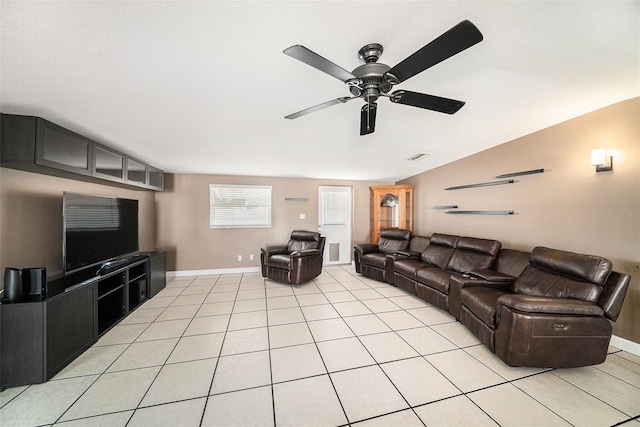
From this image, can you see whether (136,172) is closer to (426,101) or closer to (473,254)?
(426,101)

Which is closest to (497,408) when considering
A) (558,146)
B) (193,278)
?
(558,146)

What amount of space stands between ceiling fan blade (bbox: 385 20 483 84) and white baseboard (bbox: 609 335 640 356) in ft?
10.8

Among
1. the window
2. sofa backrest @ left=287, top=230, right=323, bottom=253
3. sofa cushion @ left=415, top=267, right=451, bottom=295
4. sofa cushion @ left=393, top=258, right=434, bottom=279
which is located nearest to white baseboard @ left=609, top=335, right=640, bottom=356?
sofa cushion @ left=415, top=267, right=451, bottom=295

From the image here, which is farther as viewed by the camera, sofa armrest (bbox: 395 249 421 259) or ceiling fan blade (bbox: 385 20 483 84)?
sofa armrest (bbox: 395 249 421 259)

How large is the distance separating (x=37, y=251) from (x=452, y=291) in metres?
4.59

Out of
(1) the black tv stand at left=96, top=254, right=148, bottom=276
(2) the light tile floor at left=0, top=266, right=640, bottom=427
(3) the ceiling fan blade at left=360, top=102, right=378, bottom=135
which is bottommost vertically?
(2) the light tile floor at left=0, top=266, right=640, bottom=427

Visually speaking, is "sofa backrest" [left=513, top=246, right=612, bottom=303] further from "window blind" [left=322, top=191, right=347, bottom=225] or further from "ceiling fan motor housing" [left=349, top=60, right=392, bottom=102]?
"window blind" [left=322, top=191, right=347, bottom=225]

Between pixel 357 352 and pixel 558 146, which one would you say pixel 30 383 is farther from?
pixel 558 146

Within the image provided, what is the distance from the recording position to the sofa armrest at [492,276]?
A: 8.45 feet

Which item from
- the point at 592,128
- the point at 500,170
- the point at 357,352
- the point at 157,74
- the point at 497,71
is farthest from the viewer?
the point at 500,170

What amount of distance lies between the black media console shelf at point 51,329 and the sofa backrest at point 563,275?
448cm

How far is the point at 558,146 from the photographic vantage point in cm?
260

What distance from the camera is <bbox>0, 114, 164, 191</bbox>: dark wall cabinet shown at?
179cm

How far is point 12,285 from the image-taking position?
1683 millimetres
